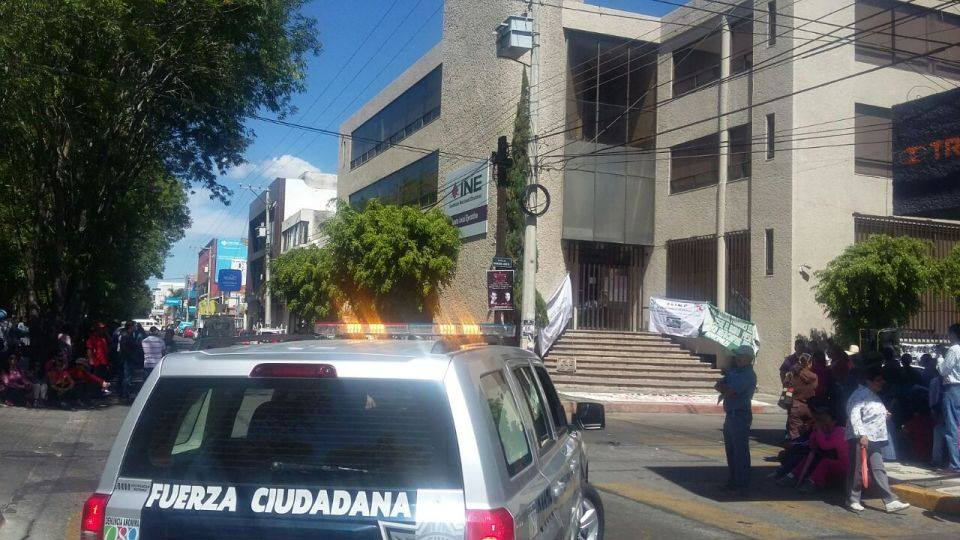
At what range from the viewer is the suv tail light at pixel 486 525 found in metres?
2.95

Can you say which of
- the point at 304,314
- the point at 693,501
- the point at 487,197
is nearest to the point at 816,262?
the point at 487,197

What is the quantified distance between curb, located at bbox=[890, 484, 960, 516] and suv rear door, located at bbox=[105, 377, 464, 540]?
7.45 metres

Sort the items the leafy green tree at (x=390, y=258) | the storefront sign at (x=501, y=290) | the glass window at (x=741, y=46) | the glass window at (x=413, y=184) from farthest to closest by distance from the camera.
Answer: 1. the glass window at (x=413, y=184)
2. the leafy green tree at (x=390, y=258)
3. the glass window at (x=741, y=46)
4. the storefront sign at (x=501, y=290)

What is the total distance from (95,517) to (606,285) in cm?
2497

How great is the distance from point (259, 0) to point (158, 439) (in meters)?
15.4

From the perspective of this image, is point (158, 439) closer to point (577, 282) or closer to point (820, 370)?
point (820, 370)

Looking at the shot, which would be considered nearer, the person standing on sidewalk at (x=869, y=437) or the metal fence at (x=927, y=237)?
the person standing on sidewalk at (x=869, y=437)

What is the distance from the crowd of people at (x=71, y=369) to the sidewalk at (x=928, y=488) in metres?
11.8

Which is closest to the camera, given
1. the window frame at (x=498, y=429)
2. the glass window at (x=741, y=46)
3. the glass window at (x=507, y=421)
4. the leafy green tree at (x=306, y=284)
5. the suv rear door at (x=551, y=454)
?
the window frame at (x=498, y=429)

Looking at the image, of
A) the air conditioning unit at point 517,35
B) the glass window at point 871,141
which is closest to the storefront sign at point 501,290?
the air conditioning unit at point 517,35

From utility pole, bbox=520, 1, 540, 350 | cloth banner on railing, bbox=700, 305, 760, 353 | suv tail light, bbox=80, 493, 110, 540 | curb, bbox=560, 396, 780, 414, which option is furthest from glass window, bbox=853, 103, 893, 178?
suv tail light, bbox=80, 493, 110, 540

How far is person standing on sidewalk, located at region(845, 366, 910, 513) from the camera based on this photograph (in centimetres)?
847

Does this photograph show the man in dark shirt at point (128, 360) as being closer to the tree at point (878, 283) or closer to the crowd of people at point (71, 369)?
the crowd of people at point (71, 369)

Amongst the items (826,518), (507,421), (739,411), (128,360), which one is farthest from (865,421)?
(128,360)
